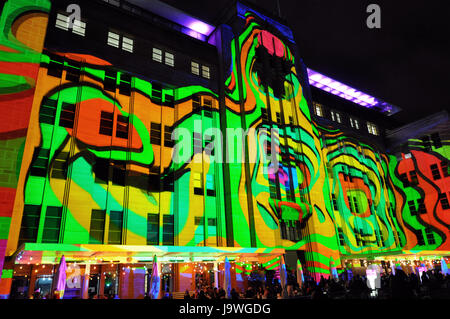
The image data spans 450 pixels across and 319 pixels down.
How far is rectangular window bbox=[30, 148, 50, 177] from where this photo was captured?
22.3 m

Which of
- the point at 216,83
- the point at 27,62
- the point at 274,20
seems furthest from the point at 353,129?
the point at 27,62

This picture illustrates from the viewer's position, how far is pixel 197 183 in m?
29.5

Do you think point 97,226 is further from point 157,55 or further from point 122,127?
point 157,55

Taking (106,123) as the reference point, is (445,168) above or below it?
above

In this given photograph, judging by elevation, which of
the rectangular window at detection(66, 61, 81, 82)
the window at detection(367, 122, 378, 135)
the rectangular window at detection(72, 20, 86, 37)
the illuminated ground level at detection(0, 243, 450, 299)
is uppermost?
the window at detection(367, 122, 378, 135)

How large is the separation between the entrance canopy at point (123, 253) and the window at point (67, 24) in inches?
747

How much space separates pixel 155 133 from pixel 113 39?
386 inches

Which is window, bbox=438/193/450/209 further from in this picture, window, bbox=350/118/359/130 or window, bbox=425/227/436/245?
window, bbox=350/118/359/130

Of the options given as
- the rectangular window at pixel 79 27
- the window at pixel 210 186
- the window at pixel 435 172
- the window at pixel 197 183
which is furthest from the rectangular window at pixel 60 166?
the window at pixel 435 172

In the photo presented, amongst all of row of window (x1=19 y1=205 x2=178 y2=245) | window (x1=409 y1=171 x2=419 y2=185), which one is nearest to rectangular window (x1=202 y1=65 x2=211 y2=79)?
row of window (x1=19 y1=205 x2=178 y2=245)

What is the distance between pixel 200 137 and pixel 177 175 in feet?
16.0

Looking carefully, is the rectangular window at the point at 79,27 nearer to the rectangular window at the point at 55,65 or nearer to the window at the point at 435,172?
the rectangular window at the point at 55,65

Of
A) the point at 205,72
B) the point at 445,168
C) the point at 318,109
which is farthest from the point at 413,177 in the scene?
the point at 205,72

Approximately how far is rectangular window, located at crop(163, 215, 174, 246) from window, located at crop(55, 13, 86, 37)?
17839mm
